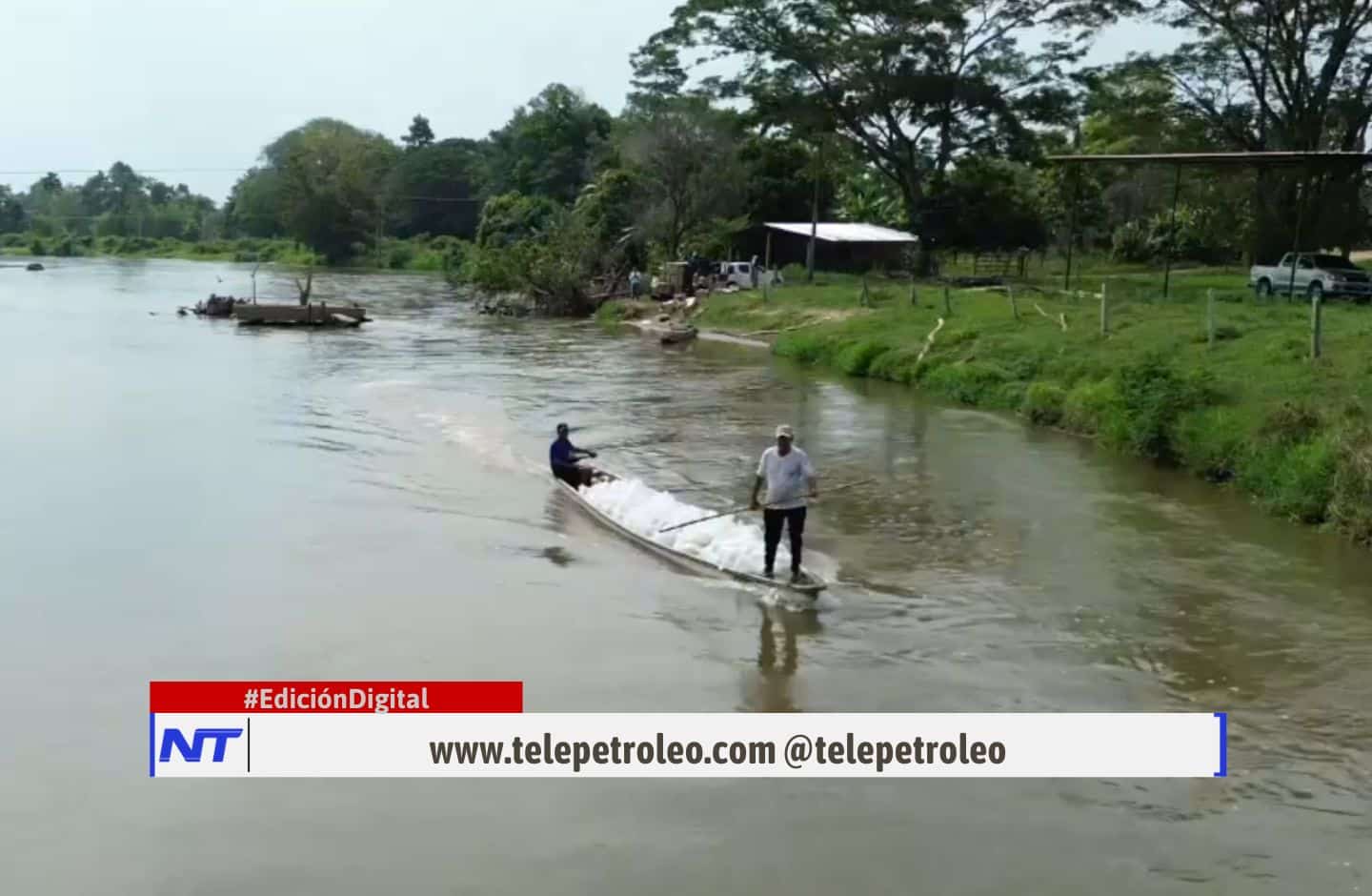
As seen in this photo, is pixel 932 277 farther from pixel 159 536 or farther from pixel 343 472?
pixel 159 536

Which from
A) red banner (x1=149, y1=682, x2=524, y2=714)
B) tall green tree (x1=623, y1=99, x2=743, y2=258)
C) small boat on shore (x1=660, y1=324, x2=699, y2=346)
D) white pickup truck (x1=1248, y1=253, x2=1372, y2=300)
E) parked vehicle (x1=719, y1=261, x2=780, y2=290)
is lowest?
red banner (x1=149, y1=682, x2=524, y2=714)

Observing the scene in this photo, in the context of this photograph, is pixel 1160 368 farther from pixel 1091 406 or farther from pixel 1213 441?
pixel 1213 441

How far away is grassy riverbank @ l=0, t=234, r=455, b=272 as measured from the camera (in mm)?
95312

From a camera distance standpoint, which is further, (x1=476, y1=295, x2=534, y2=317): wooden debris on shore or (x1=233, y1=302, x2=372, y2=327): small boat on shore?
(x1=476, y1=295, x2=534, y2=317): wooden debris on shore

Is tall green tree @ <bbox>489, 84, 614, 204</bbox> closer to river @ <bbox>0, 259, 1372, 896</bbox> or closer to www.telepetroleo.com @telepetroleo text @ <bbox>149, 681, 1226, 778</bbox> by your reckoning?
river @ <bbox>0, 259, 1372, 896</bbox>

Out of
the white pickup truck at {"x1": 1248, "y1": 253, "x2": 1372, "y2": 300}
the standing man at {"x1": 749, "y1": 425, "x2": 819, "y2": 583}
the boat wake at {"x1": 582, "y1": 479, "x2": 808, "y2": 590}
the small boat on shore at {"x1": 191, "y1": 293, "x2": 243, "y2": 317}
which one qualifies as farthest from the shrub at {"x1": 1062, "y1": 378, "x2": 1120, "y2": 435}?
the small boat on shore at {"x1": 191, "y1": 293, "x2": 243, "y2": 317}

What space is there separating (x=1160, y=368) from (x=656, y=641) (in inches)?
494

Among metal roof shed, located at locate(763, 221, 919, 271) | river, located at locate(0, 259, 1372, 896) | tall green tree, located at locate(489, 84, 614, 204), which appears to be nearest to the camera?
river, located at locate(0, 259, 1372, 896)

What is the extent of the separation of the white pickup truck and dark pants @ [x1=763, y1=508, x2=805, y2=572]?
2159 cm

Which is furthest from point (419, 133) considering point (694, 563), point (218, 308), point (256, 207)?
point (694, 563)

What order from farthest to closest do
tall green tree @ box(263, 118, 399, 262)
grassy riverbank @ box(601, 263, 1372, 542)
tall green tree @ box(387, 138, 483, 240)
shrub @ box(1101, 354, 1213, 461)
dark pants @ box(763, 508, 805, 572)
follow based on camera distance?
tall green tree @ box(387, 138, 483, 240)
tall green tree @ box(263, 118, 399, 262)
shrub @ box(1101, 354, 1213, 461)
grassy riverbank @ box(601, 263, 1372, 542)
dark pants @ box(763, 508, 805, 572)

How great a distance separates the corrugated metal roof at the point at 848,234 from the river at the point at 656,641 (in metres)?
25.3

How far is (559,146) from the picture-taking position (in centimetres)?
8419

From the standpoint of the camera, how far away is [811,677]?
36.7 ft
